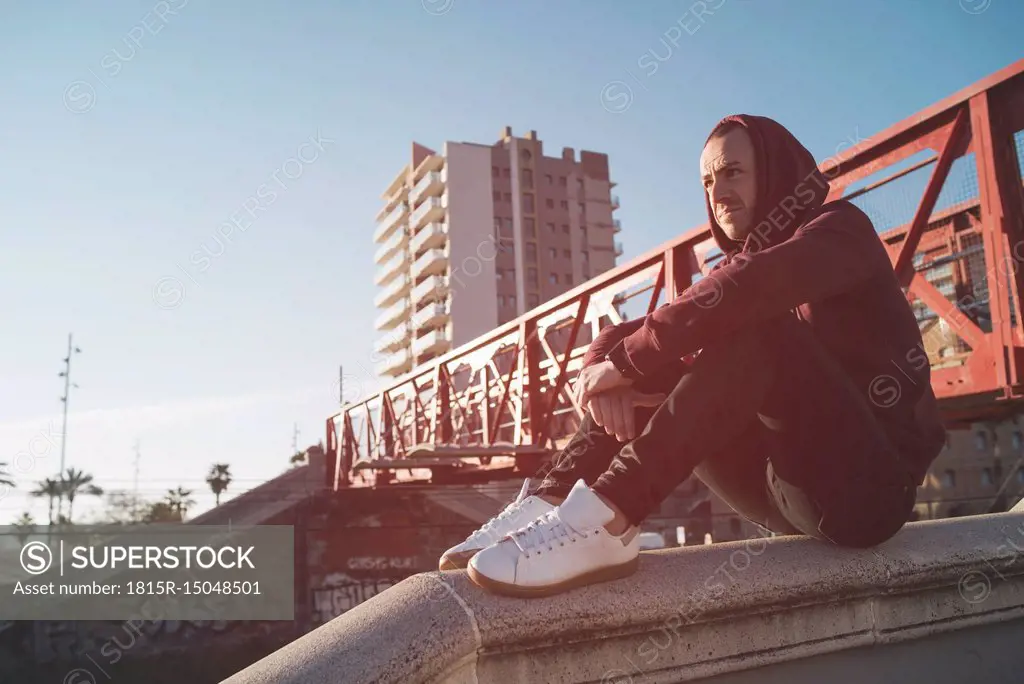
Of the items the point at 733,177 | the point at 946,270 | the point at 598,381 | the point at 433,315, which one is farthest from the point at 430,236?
the point at 598,381

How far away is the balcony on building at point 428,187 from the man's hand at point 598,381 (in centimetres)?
6034

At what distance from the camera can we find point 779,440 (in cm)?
198

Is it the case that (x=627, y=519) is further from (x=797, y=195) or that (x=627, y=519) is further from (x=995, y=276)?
(x=995, y=276)

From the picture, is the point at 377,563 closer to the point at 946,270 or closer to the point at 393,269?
the point at 946,270

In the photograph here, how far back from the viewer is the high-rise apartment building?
58375 mm

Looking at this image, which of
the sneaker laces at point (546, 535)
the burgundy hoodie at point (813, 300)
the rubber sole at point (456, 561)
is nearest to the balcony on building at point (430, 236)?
the burgundy hoodie at point (813, 300)

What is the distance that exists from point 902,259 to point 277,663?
4116 mm

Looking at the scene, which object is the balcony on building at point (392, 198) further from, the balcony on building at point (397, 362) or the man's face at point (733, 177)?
the man's face at point (733, 177)

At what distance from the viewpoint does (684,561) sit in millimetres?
1989

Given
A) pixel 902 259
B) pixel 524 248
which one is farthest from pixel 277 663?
pixel 524 248

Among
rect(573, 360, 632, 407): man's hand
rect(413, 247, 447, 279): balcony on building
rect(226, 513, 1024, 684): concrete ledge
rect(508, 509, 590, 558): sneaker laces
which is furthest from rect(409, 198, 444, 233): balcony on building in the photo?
rect(508, 509, 590, 558): sneaker laces

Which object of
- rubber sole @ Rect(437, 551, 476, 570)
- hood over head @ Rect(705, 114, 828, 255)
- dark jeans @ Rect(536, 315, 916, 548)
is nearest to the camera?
dark jeans @ Rect(536, 315, 916, 548)

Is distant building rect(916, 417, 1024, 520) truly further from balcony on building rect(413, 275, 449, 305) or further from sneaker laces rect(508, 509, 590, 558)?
sneaker laces rect(508, 509, 590, 558)

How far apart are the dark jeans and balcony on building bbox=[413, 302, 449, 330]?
183 feet
